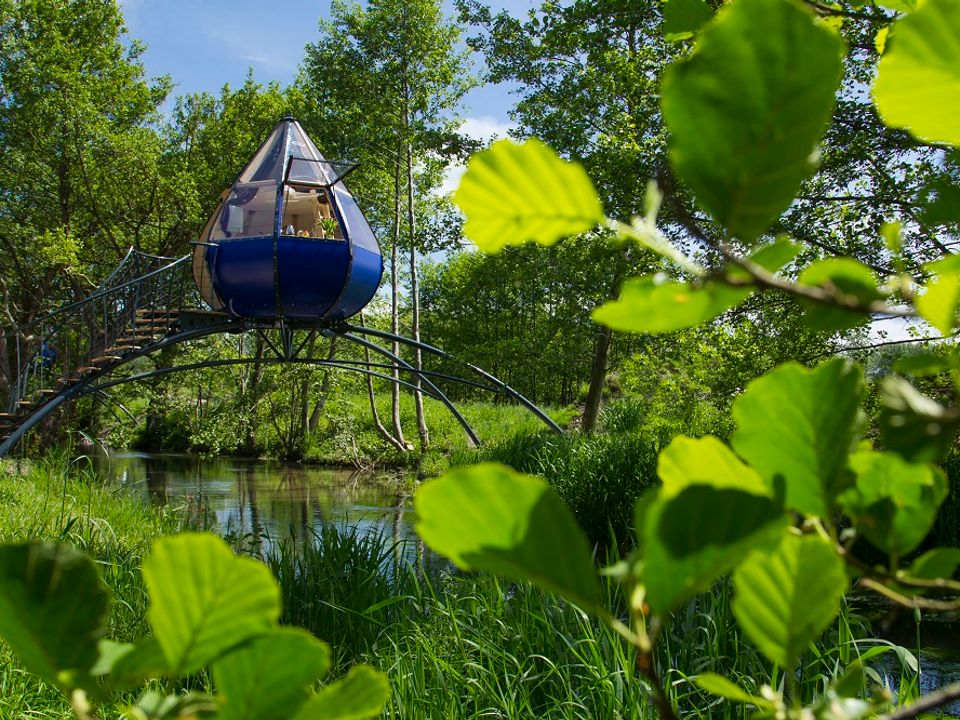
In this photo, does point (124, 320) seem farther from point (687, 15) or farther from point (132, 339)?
point (687, 15)

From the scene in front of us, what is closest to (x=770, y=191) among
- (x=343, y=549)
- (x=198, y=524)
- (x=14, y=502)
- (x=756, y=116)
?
(x=756, y=116)

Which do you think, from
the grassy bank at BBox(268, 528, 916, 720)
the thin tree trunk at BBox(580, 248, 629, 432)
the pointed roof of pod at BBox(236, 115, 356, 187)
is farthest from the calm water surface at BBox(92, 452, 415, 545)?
the pointed roof of pod at BBox(236, 115, 356, 187)

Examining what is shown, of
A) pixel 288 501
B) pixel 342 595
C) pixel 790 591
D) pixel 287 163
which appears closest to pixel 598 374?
pixel 288 501

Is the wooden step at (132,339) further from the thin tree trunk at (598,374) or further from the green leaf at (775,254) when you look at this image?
the green leaf at (775,254)

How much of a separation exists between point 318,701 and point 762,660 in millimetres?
2821

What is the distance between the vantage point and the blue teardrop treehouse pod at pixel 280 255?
6.84m

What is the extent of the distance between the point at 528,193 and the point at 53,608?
0.50ft

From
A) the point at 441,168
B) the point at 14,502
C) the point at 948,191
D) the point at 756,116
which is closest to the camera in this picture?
the point at 756,116

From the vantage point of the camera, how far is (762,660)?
2.63 m

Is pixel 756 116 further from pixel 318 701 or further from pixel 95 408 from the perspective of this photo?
pixel 95 408

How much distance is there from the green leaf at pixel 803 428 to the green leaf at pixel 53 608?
17 centimetres

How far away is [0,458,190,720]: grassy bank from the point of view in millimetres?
2615

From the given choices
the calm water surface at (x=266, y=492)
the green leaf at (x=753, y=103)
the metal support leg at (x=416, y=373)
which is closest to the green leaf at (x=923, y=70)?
the green leaf at (x=753, y=103)

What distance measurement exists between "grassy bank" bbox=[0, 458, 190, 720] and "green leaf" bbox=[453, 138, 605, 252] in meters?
1.48
